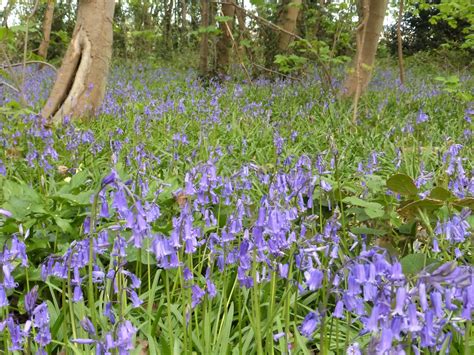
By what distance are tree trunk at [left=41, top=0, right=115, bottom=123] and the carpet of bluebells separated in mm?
352

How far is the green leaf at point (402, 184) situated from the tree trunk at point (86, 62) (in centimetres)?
474

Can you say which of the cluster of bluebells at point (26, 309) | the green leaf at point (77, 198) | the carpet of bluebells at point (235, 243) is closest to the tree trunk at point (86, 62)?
the carpet of bluebells at point (235, 243)

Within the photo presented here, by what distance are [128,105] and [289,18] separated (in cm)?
689

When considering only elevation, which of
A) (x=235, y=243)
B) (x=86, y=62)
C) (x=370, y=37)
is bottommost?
(x=235, y=243)

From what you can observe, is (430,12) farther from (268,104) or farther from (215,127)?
(215,127)

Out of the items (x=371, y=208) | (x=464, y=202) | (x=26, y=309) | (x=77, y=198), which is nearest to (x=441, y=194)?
(x=464, y=202)

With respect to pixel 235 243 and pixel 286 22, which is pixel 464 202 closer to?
pixel 235 243

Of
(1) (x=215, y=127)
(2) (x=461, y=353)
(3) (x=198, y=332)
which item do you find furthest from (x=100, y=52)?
(2) (x=461, y=353)

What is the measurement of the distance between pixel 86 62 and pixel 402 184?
16.6 ft

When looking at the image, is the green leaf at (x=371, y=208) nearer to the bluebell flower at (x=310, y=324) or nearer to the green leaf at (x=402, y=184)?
the green leaf at (x=402, y=184)

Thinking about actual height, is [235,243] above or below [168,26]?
below

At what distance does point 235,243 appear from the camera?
2.73 m

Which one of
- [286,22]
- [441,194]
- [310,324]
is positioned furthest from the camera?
[286,22]

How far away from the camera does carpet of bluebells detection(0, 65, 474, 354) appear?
1340 mm
